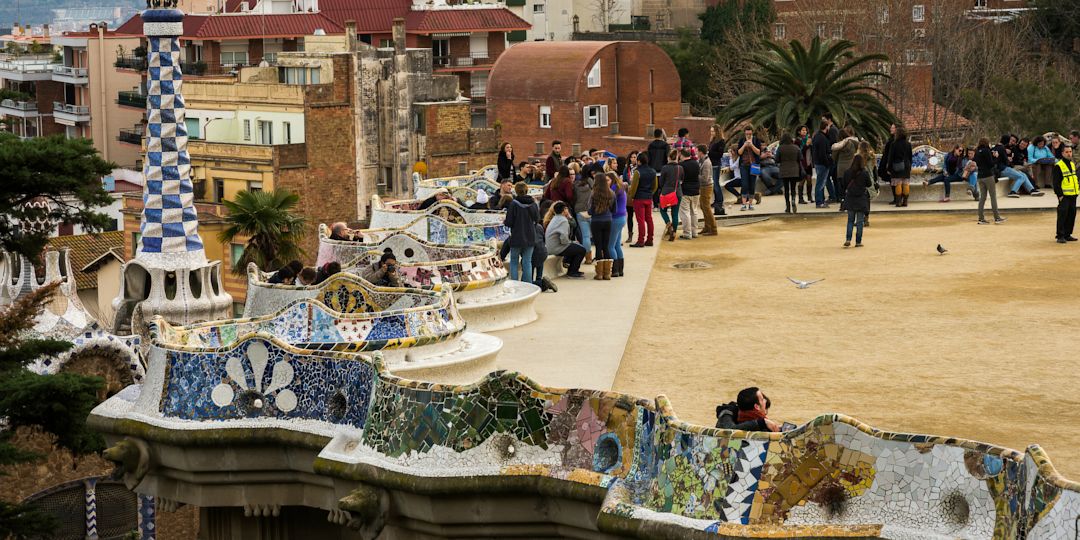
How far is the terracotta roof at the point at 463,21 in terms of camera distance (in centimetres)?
10431

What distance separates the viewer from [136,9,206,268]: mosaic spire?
21797mm

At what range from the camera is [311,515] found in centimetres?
1435

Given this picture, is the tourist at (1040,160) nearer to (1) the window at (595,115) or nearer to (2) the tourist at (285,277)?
(2) the tourist at (285,277)

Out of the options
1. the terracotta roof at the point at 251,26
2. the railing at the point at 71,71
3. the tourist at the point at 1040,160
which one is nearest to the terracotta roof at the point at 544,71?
the terracotta roof at the point at 251,26

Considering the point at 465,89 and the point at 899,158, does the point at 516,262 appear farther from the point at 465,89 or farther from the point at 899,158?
the point at 465,89

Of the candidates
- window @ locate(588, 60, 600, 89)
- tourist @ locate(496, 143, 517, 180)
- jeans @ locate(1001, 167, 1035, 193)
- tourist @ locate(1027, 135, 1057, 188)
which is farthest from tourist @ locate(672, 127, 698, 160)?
window @ locate(588, 60, 600, 89)

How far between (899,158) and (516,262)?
10.2 meters

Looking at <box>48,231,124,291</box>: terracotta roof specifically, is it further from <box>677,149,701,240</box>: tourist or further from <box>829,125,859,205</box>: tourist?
<box>677,149,701,240</box>: tourist

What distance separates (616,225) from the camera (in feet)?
74.0

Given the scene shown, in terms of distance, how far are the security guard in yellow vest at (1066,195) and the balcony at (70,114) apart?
8650cm

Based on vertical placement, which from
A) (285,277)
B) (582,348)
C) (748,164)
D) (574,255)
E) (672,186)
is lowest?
(582,348)

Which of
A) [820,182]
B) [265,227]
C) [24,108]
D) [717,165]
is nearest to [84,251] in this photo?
[265,227]

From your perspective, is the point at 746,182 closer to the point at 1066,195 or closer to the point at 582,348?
the point at 1066,195

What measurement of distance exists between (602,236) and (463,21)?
276 ft
